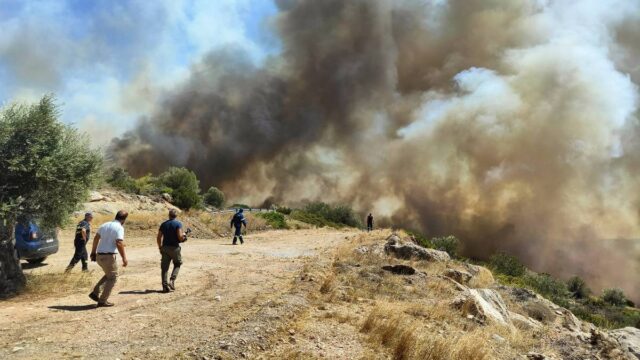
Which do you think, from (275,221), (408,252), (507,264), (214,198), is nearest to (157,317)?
(408,252)

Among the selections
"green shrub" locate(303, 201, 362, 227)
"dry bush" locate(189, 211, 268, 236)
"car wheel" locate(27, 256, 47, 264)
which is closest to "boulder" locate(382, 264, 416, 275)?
"car wheel" locate(27, 256, 47, 264)

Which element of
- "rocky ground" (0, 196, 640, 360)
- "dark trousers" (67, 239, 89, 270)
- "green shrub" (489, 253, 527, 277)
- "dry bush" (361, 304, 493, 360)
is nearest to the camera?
"rocky ground" (0, 196, 640, 360)

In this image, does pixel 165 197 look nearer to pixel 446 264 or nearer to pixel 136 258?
pixel 136 258

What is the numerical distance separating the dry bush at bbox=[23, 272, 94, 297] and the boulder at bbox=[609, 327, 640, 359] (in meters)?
15.5

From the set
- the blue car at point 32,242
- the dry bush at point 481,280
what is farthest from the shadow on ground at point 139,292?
the dry bush at point 481,280

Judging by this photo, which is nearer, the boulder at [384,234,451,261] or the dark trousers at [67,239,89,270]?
the dark trousers at [67,239,89,270]

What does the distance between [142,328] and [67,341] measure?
1293 millimetres

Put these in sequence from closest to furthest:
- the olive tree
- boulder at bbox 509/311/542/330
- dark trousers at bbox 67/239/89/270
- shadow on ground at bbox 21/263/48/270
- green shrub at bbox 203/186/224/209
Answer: the olive tree → boulder at bbox 509/311/542/330 → dark trousers at bbox 67/239/89/270 → shadow on ground at bbox 21/263/48/270 → green shrub at bbox 203/186/224/209

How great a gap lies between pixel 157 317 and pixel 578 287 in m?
62.0

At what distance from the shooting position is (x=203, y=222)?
115 ft

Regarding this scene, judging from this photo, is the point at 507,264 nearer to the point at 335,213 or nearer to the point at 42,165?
the point at 335,213

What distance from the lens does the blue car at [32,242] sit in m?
16.9

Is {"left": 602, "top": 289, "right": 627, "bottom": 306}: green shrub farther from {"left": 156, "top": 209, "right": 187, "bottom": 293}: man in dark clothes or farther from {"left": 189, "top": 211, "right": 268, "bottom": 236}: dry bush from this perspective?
{"left": 156, "top": 209, "right": 187, "bottom": 293}: man in dark clothes

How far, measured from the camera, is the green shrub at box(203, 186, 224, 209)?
6700 cm
